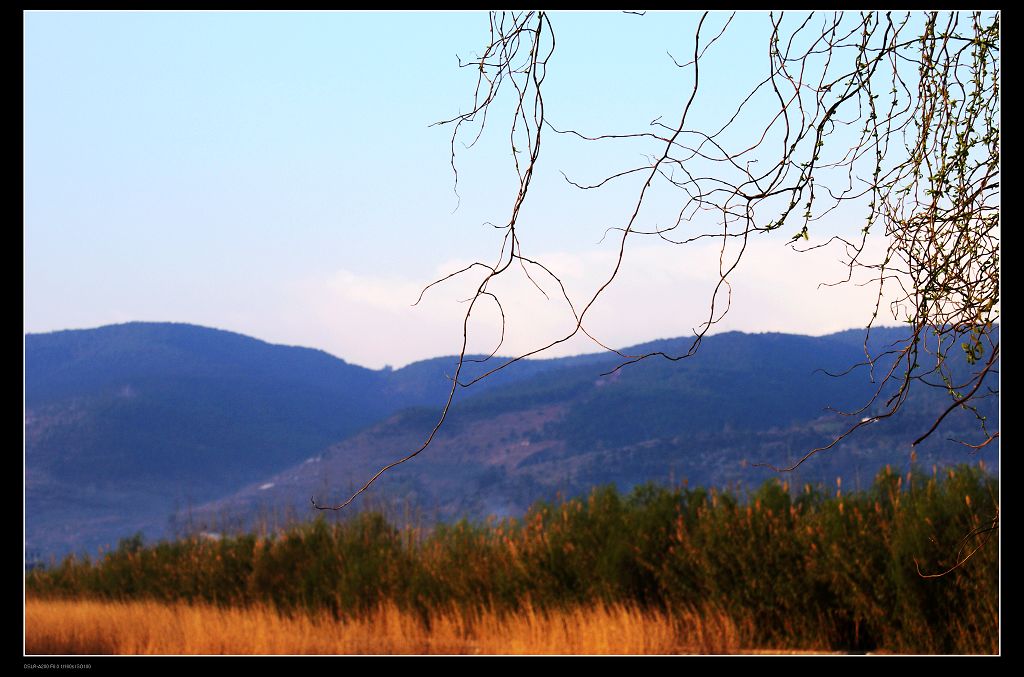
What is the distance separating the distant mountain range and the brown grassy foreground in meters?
64.8

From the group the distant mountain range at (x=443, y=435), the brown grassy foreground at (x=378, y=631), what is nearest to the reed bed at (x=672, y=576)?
the brown grassy foreground at (x=378, y=631)

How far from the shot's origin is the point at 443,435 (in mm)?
107875

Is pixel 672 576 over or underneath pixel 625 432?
over

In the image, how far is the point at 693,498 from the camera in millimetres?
12000

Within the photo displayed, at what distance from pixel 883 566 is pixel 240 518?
11.1 meters

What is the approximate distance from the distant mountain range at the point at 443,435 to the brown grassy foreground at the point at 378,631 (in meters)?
64.8

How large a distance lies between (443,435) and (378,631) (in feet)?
316

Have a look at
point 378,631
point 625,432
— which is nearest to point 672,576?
point 378,631

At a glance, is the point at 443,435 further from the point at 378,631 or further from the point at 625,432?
the point at 378,631

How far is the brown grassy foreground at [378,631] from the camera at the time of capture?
33.2ft

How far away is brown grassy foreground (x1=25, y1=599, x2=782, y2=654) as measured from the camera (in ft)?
33.2

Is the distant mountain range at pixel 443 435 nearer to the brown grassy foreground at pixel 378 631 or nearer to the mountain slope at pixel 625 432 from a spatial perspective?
the mountain slope at pixel 625 432

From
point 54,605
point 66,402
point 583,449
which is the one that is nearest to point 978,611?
point 54,605
